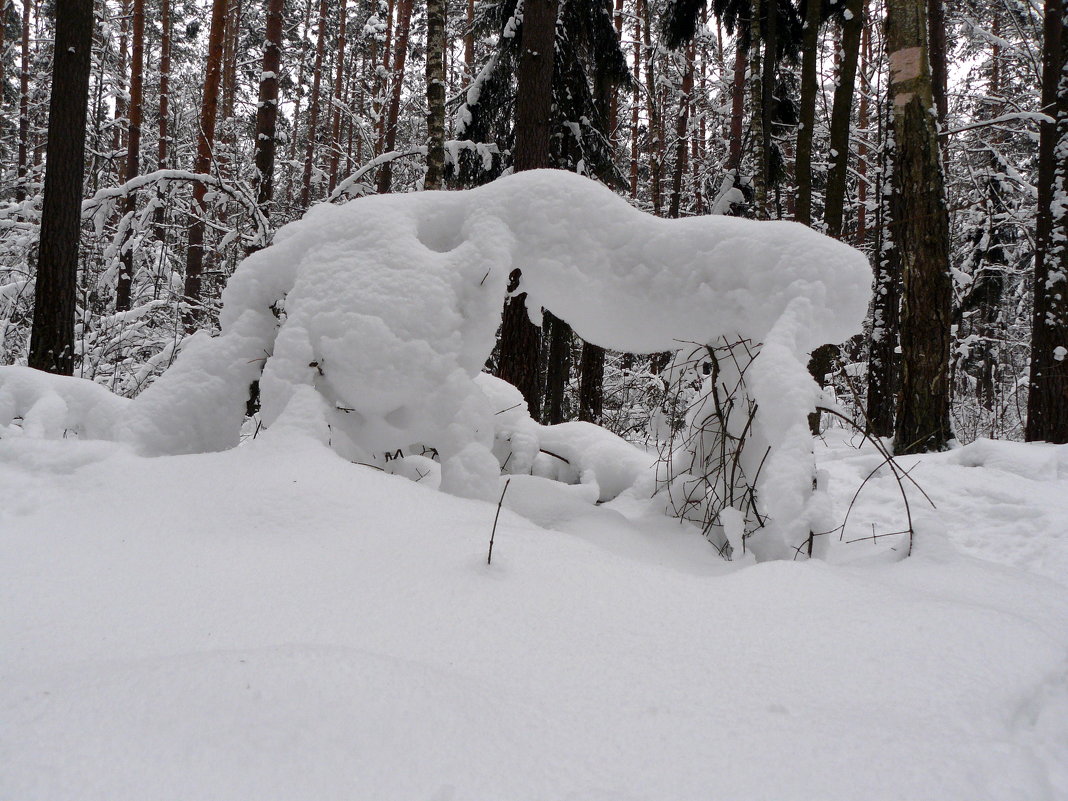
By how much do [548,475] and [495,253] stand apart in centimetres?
164

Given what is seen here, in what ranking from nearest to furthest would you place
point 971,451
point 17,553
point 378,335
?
point 17,553 → point 378,335 → point 971,451

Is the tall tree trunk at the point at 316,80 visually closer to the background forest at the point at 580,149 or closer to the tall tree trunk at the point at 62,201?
the background forest at the point at 580,149

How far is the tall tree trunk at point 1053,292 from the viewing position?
5.82 meters

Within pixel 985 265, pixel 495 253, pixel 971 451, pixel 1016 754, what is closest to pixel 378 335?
pixel 495 253

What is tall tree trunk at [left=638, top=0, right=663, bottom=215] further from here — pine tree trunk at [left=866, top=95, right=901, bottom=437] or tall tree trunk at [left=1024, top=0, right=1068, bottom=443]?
tall tree trunk at [left=1024, top=0, right=1068, bottom=443]

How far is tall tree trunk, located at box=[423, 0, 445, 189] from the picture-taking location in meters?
6.83

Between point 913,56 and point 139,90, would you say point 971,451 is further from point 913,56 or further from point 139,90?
point 139,90

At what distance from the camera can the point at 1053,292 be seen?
19.3 feet

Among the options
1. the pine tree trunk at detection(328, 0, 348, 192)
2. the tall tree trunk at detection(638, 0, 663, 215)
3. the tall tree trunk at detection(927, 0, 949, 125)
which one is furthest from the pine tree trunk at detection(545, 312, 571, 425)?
the pine tree trunk at detection(328, 0, 348, 192)

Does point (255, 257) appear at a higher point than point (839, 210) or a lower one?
lower

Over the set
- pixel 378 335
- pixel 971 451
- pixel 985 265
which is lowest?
pixel 971 451

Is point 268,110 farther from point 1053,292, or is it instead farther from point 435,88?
point 1053,292

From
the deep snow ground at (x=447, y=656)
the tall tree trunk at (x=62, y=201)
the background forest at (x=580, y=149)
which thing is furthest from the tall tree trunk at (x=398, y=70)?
the deep snow ground at (x=447, y=656)

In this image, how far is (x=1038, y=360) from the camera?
236 inches
